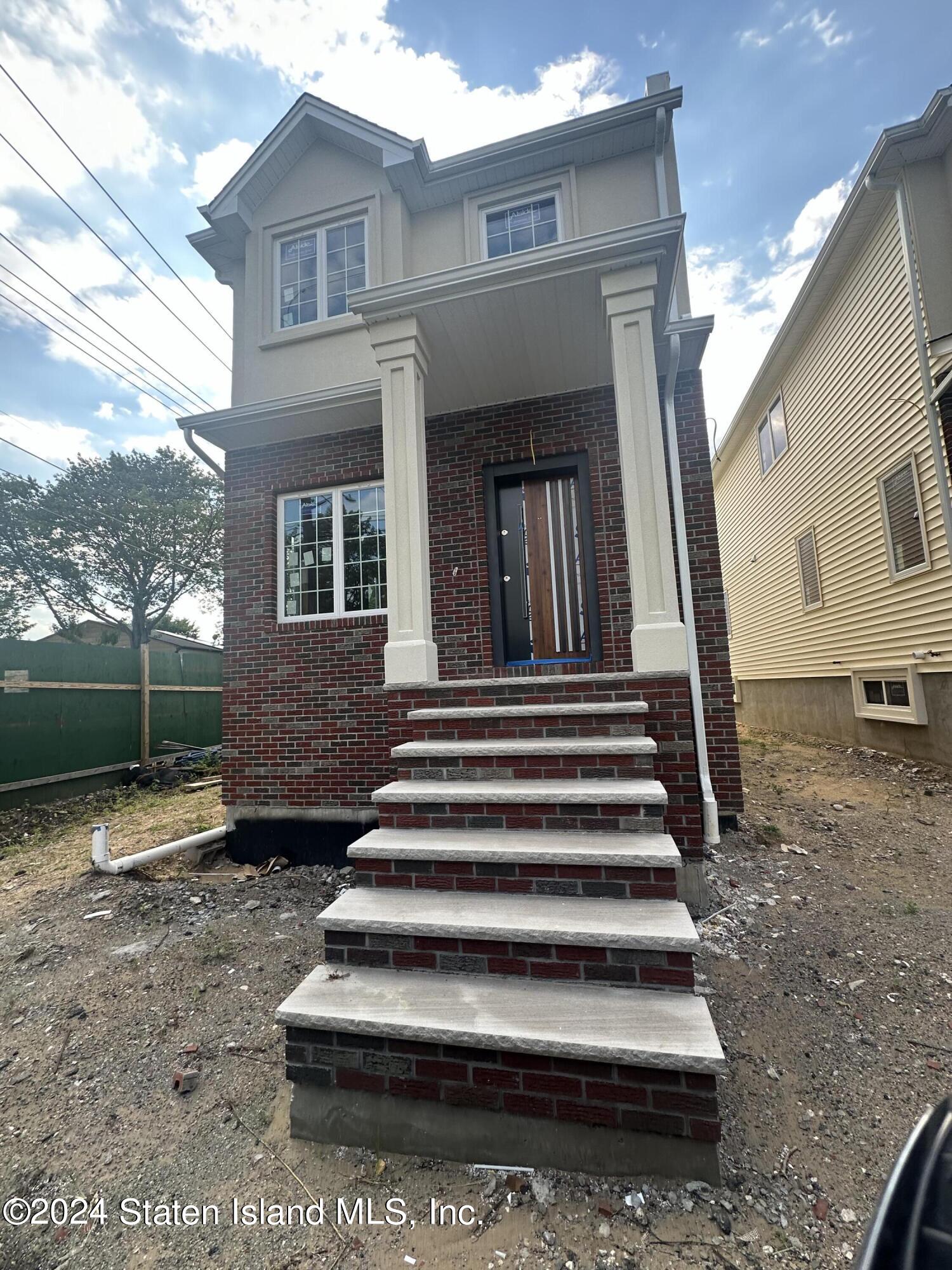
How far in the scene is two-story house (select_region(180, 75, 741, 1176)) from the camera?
1.71m

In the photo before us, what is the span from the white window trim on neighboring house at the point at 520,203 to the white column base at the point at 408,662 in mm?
3940

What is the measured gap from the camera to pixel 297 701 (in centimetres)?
482

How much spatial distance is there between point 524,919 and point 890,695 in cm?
721

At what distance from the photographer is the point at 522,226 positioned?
4.99 m

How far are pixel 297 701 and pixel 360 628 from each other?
35.1 inches

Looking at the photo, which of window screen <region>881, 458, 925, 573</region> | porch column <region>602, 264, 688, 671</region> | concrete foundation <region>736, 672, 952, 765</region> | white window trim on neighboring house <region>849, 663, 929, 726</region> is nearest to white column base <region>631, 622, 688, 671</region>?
porch column <region>602, 264, 688, 671</region>

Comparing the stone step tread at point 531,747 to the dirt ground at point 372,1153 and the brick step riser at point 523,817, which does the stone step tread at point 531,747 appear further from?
the dirt ground at point 372,1153

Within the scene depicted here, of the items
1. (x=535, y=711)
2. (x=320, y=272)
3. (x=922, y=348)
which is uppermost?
(x=320, y=272)

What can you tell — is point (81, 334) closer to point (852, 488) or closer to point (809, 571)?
point (852, 488)

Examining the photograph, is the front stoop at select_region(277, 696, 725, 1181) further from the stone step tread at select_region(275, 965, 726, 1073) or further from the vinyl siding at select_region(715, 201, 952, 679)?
the vinyl siding at select_region(715, 201, 952, 679)

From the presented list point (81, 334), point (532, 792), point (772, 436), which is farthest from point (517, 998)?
point (81, 334)

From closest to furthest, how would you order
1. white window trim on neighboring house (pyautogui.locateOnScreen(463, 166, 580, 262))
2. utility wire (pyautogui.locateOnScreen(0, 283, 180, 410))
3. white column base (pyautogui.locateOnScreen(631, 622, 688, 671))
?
white column base (pyautogui.locateOnScreen(631, 622, 688, 671)), white window trim on neighboring house (pyautogui.locateOnScreen(463, 166, 580, 262)), utility wire (pyautogui.locateOnScreen(0, 283, 180, 410))

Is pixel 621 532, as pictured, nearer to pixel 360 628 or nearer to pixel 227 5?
pixel 360 628

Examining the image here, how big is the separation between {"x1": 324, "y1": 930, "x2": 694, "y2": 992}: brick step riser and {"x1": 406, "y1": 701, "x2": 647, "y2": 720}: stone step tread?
1.21 m
